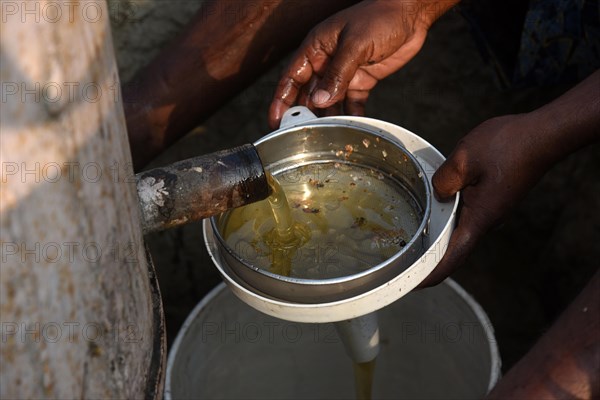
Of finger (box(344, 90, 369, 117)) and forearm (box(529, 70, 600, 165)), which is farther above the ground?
forearm (box(529, 70, 600, 165))

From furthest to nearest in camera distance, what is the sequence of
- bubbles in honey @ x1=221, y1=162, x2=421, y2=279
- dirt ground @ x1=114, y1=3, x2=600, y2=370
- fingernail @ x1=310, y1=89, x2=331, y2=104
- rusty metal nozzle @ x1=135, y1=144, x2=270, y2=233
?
dirt ground @ x1=114, y1=3, x2=600, y2=370 < fingernail @ x1=310, y1=89, x2=331, y2=104 < bubbles in honey @ x1=221, y1=162, x2=421, y2=279 < rusty metal nozzle @ x1=135, y1=144, x2=270, y2=233

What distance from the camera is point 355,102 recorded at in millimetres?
1477

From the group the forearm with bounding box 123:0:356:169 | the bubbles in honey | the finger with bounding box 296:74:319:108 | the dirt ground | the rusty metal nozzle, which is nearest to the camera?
the rusty metal nozzle

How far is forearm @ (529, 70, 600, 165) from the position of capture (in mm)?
1150

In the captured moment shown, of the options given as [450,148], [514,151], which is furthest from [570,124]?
[450,148]

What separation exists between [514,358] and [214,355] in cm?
76

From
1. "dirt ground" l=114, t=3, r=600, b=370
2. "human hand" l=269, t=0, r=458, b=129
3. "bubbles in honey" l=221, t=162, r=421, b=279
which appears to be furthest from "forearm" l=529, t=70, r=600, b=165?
"dirt ground" l=114, t=3, r=600, b=370

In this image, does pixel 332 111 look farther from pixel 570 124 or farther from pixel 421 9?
pixel 570 124

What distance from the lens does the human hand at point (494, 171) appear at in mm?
1160

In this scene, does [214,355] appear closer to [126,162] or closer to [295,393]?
[295,393]

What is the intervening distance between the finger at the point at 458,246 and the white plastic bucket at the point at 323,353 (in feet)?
0.81

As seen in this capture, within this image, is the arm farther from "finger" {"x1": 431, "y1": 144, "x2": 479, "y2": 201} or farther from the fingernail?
the fingernail

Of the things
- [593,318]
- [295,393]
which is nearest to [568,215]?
[295,393]

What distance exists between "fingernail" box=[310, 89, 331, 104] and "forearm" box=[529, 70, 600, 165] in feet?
1.15
